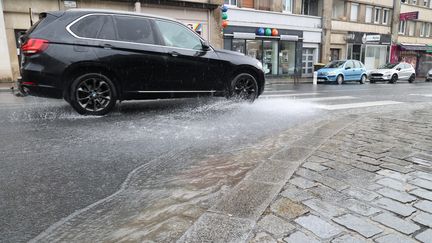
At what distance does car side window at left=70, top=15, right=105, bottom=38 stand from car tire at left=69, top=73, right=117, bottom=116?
713 millimetres

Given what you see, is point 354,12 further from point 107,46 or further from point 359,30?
point 107,46

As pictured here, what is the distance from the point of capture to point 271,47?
88.2 ft

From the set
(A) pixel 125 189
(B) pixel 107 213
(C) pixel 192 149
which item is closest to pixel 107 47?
(C) pixel 192 149

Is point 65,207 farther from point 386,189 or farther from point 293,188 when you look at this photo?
point 386,189

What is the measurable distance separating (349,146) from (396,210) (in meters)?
1.94

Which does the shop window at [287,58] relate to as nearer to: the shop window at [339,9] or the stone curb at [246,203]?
the shop window at [339,9]

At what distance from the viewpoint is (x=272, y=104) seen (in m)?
8.62

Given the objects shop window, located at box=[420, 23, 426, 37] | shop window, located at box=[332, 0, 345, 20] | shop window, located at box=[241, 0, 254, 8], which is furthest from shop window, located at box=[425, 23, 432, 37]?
shop window, located at box=[241, 0, 254, 8]

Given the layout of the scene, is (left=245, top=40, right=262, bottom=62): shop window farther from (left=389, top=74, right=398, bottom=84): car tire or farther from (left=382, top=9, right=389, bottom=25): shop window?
(left=382, top=9, right=389, bottom=25): shop window

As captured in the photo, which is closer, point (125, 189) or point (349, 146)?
point (125, 189)

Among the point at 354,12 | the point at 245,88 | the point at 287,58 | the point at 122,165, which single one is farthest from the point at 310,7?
the point at 122,165

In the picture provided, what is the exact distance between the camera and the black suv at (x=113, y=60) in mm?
5664

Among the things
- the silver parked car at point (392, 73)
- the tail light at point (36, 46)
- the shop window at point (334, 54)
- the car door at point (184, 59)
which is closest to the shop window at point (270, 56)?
the silver parked car at point (392, 73)

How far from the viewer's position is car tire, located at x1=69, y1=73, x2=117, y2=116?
232 inches
